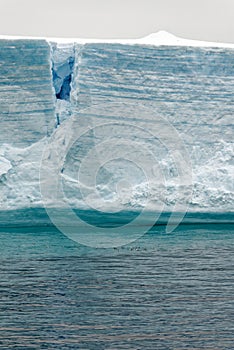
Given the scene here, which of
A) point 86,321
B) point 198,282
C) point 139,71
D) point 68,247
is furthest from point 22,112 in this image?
point 86,321

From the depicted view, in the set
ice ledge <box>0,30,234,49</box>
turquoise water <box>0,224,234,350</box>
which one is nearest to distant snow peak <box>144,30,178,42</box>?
ice ledge <box>0,30,234,49</box>

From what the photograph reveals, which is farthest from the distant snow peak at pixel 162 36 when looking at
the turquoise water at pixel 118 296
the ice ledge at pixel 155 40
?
the turquoise water at pixel 118 296

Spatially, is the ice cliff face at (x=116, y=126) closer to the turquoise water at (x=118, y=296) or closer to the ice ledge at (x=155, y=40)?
the ice ledge at (x=155, y=40)

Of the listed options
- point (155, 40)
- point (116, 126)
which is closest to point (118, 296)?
point (116, 126)

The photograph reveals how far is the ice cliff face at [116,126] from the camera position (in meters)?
13.4

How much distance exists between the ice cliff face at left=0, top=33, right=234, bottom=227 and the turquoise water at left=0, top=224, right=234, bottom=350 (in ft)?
6.15

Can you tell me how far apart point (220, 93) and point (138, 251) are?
4524mm

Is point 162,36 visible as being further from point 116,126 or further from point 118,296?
point 118,296

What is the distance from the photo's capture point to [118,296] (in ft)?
24.6

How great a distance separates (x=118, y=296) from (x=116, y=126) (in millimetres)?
6775

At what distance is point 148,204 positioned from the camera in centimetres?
1338

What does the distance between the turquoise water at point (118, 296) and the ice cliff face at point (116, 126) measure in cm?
187

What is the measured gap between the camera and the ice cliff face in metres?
13.4

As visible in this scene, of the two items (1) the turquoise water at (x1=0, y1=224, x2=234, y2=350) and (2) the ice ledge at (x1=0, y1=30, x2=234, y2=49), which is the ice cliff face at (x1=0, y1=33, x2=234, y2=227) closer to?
(2) the ice ledge at (x1=0, y1=30, x2=234, y2=49)
